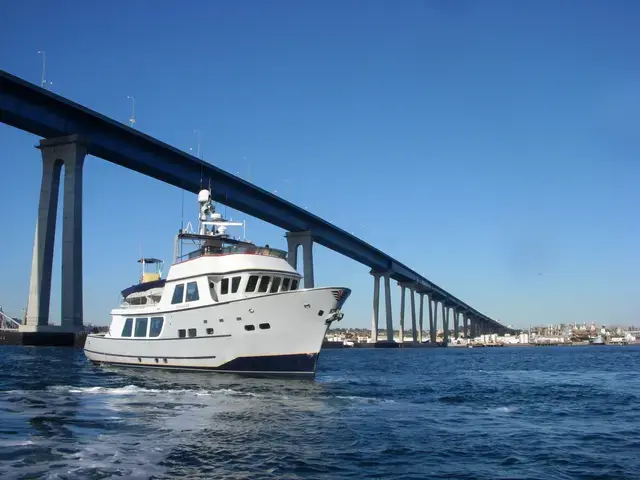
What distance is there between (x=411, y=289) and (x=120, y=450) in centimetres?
14707

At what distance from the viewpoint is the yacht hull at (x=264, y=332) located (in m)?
27.1

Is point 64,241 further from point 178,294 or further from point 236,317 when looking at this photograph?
point 236,317

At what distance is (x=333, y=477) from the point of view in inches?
403

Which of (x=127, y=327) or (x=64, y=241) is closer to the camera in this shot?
(x=127, y=327)

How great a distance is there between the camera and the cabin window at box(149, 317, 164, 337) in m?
31.5

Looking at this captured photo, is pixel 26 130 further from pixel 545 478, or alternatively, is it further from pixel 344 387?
pixel 545 478

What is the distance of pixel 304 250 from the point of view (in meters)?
99.8

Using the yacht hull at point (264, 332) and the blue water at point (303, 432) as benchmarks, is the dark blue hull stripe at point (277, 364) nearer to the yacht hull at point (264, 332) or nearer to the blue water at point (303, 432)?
the yacht hull at point (264, 332)

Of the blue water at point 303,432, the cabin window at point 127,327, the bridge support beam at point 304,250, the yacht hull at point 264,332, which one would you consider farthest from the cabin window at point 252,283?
the bridge support beam at point 304,250

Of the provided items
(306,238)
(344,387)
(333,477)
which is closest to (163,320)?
(344,387)

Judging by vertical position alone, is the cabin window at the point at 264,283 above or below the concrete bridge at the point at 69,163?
below

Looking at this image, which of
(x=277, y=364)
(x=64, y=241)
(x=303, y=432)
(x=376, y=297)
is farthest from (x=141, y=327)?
(x=376, y=297)

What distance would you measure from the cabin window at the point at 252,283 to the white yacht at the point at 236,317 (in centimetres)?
5

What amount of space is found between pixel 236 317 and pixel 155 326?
6.94 meters
